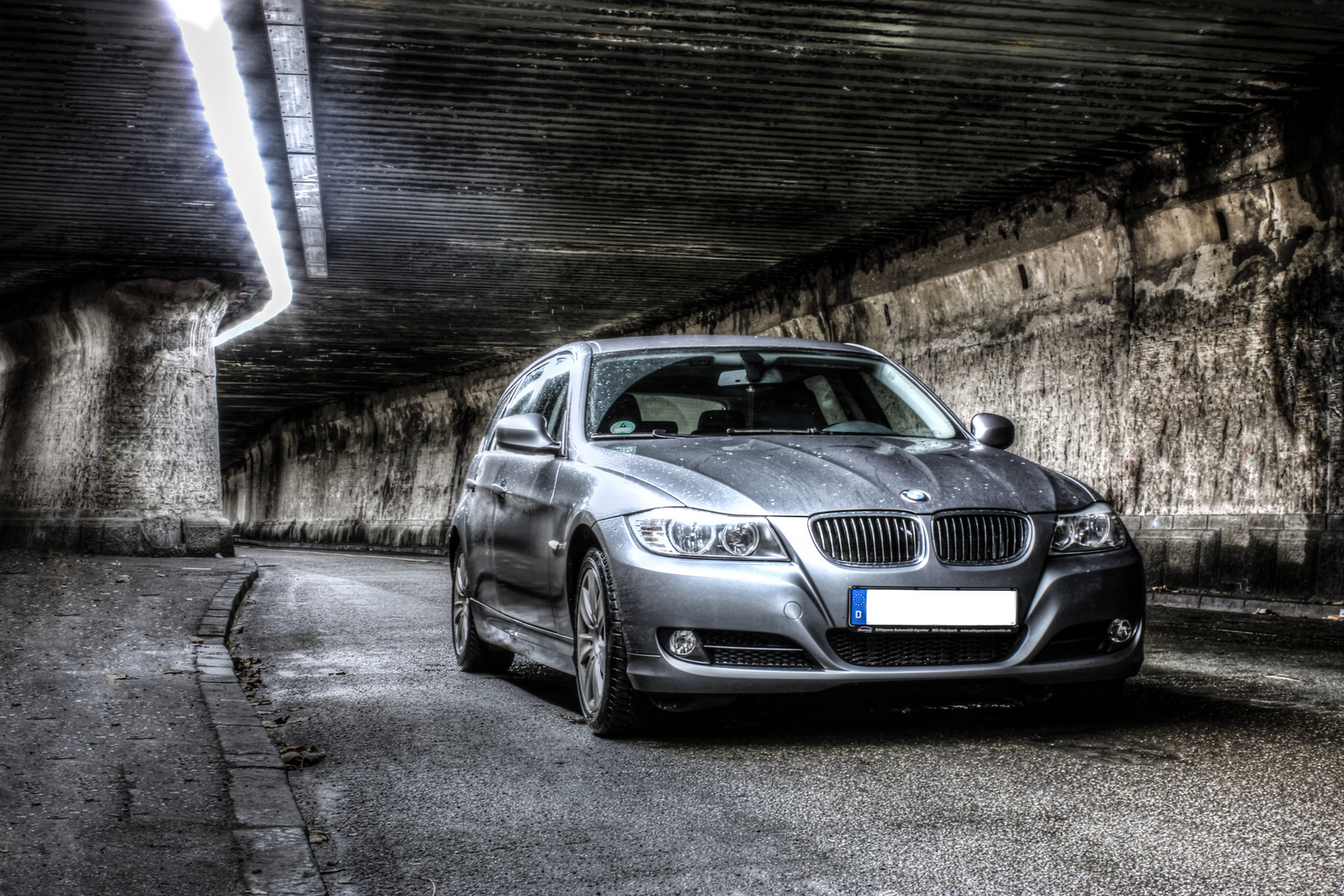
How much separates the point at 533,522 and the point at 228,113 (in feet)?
23.8

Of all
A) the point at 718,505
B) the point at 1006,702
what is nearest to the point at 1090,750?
the point at 1006,702

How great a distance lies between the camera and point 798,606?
461 centimetres

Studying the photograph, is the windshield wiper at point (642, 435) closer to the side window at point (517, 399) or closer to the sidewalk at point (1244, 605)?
the side window at point (517, 399)

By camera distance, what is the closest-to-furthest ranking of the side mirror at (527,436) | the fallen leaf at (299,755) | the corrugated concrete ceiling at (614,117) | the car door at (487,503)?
the fallen leaf at (299,755), the side mirror at (527,436), the car door at (487,503), the corrugated concrete ceiling at (614,117)

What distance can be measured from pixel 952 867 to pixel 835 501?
1.69 meters

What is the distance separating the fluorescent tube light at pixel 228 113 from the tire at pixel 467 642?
4.49 metres

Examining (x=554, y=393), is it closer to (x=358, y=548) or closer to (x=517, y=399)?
(x=517, y=399)

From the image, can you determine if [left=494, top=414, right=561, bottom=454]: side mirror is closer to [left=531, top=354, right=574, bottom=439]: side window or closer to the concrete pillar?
[left=531, top=354, right=574, bottom=439]: side window

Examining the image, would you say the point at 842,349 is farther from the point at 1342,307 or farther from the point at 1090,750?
the point at 1342,307

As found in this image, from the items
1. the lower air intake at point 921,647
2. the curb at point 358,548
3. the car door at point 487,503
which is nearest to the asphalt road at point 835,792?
the lower air intake at point 921,647

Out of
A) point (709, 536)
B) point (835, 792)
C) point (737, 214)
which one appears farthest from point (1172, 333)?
point (835, 792)

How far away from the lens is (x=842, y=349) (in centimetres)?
659

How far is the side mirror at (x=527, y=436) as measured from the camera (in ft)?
19.2

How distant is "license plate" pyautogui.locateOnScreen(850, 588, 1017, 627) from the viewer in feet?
15.1
